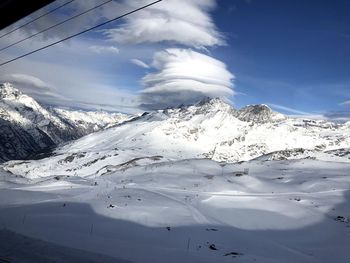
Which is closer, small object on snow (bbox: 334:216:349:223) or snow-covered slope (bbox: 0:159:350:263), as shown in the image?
snow-covered slope (bbox: 0:159:350:263)

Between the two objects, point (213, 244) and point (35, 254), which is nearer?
point (35, 254)

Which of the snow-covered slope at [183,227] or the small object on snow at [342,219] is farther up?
the small object on snow at [342,219]

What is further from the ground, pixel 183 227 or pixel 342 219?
pixel 342 219

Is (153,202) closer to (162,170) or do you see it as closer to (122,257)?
(122,257)

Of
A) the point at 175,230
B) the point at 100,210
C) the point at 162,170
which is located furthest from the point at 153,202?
the point at 162,170

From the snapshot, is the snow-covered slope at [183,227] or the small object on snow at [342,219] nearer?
the snow-covered slope at [183,227]

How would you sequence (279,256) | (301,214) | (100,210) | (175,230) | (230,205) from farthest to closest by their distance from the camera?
(230,205) < (301,214) < (100,210) < (175,230) < (279,256)

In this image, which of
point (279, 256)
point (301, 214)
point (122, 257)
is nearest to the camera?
point (122, 257)

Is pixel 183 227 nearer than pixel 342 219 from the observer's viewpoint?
Yes

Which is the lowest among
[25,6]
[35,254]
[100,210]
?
[35,254]

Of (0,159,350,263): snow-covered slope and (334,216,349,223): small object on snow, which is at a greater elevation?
(334,216,349,223): small object on snow

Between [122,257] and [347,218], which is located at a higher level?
[347,218]
